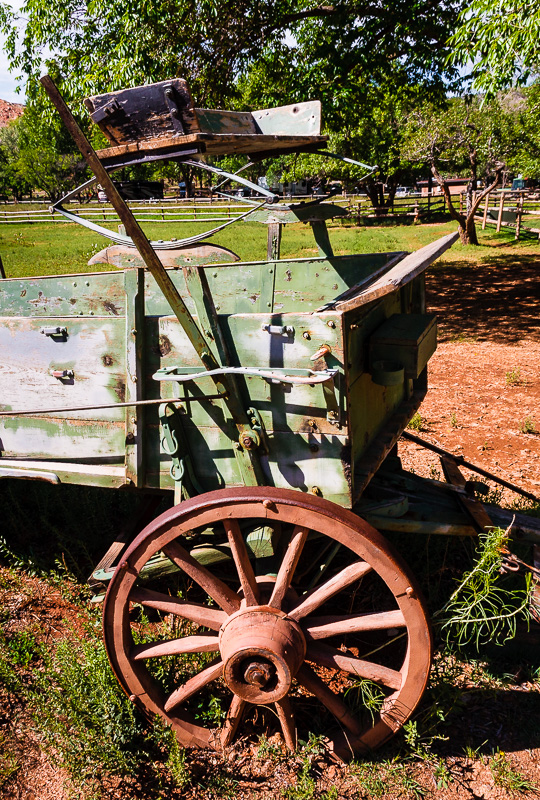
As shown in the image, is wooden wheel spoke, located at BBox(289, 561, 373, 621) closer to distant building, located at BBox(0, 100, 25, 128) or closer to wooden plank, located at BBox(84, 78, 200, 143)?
wooden plank, located at BBox(84, 78, 200, 143)

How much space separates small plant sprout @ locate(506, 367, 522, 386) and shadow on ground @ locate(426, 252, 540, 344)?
1569mm

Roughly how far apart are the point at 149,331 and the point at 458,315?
876 cm

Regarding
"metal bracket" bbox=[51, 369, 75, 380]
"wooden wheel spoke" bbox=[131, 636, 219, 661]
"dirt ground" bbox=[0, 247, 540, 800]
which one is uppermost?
"metal bracket" bbox=[51, 369, 75, 380]

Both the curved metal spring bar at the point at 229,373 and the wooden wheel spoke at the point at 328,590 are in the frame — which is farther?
the wooden wheel spoke at the point at 328,590

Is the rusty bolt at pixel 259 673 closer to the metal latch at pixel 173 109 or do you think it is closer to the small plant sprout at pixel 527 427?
the metal latch at pixel 173 109

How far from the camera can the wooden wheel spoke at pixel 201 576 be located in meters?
2.20

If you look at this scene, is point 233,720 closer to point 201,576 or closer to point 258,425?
point 201,576

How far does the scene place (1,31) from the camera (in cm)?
834

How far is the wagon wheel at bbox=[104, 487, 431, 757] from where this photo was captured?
79.5 inches

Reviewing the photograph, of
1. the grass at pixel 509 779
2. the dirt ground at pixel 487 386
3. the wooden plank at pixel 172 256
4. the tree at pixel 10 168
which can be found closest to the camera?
the grass at pixel 509 779

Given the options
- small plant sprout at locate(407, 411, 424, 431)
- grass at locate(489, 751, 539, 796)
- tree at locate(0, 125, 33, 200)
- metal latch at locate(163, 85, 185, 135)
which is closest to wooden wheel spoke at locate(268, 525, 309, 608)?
grass at locate(489, 751, 539, 796)

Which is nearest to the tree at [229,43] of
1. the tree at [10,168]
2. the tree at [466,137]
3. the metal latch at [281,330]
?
the metal latch at [281,330]

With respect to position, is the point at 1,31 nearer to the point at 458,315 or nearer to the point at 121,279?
the point at 121,279

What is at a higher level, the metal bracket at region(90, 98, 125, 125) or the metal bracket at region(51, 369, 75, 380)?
the metal bracket at region(90, 98, 125, 125)
